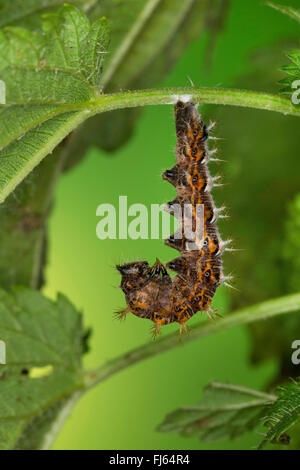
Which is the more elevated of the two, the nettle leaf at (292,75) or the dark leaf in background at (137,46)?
the dark leaf in background at (137,46)

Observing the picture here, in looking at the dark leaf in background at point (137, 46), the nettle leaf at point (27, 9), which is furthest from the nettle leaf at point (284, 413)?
the nettle leaf at point (27, 9)

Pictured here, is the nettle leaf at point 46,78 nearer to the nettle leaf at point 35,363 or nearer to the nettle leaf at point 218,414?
the nettle leaf at point 35,363

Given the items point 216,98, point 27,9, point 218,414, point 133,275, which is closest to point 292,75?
point 216,98

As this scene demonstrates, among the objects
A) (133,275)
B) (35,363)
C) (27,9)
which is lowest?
(35,363)

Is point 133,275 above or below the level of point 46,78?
below

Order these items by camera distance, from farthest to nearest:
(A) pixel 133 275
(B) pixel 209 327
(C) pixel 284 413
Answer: (B) pixel 209 327 → (A) pixel 133 275 → (C) pixel 284 413

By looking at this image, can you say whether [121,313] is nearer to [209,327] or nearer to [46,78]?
[209,327]
